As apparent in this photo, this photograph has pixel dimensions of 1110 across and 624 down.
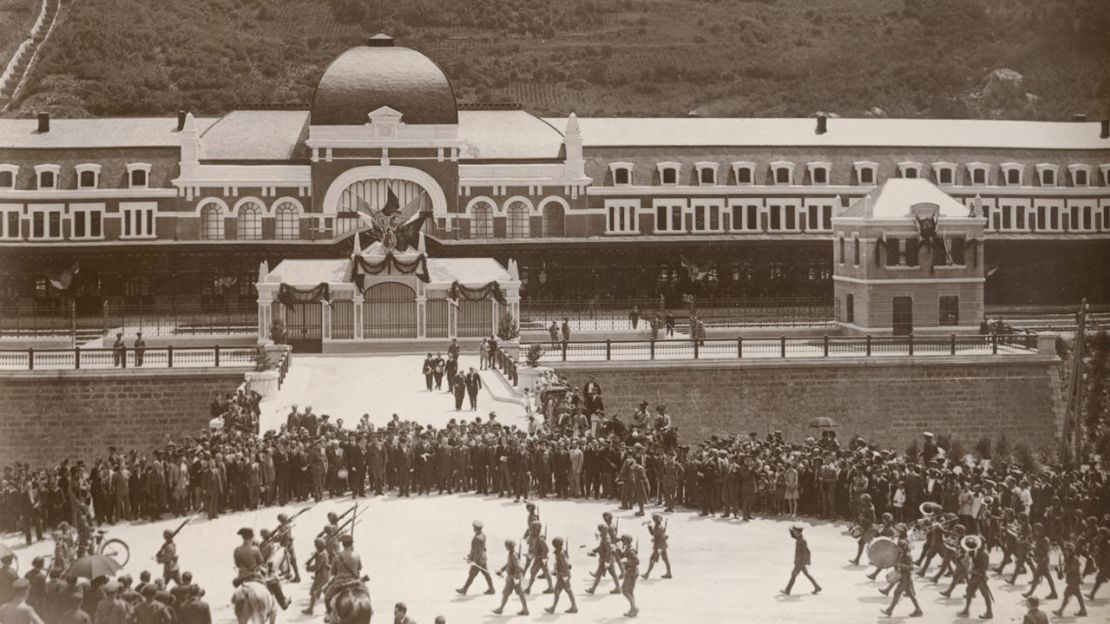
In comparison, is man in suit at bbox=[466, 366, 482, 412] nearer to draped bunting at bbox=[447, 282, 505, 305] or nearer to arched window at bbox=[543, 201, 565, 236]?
draped bunting at bbox=[447, 282, 505, 305]

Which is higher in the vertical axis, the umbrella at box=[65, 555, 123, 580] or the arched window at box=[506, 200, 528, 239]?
the arched window at box=[506, 200, 528, 239]

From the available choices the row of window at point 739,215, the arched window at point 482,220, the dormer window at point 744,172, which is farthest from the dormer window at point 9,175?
the dormer window at point 744,172

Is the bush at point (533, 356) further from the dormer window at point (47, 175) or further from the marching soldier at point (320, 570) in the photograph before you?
the dormer window at point (47, 175)

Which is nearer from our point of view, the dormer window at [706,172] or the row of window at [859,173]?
the row of window at [859,173]

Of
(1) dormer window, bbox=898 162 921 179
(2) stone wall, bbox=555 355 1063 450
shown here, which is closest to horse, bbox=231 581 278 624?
(2) stone wall, bbox=555 355 1063 450

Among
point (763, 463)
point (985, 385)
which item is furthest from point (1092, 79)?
point (763, 463)
